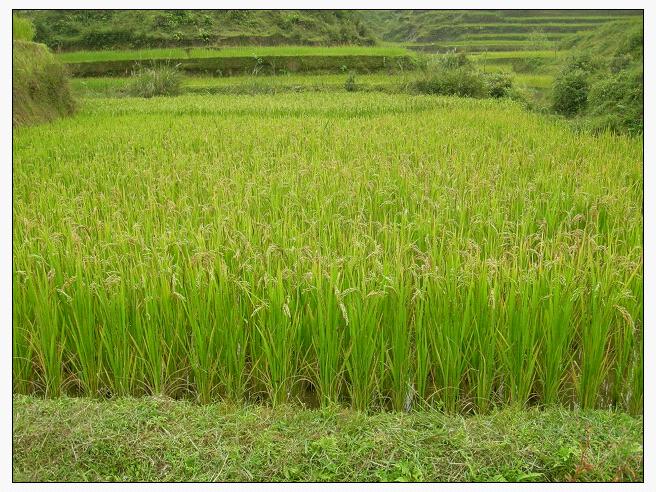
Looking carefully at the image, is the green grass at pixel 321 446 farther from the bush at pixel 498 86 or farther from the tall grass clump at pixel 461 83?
the bush at pixel 498 86

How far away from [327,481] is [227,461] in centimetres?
40

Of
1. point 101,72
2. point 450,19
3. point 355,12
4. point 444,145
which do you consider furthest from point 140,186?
point 450,19

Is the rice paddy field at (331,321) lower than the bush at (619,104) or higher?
lower

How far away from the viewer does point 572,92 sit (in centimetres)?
1150

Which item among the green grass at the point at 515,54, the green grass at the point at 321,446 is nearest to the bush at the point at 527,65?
the green grass at the point at 515,54

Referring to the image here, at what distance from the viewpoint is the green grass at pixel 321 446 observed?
2.11m

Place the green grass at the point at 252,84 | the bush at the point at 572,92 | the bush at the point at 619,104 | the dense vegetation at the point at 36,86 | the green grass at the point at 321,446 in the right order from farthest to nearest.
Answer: the green grass at the point at 252,84, the bush at the point at 572,92, the dense vegetation at the point at 36,86, the bush at the point at 619,104, the green grass at the point at 321,446

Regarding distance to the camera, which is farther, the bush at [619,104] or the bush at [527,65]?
the bush at [527,65]

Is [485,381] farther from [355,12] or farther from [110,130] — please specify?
[355,12]

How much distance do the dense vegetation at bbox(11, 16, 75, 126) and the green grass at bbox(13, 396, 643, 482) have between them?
8.57 meters

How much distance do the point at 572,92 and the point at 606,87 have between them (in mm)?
2264

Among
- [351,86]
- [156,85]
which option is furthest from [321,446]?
[351,86]

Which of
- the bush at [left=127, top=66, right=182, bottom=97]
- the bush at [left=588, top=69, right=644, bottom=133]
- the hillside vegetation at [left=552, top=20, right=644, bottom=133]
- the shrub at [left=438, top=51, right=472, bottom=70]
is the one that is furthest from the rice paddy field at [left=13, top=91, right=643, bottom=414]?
the shrub at [left=438, top=51, right=472, bottom=70]

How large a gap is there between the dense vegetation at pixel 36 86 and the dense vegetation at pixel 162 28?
39.8 feet
